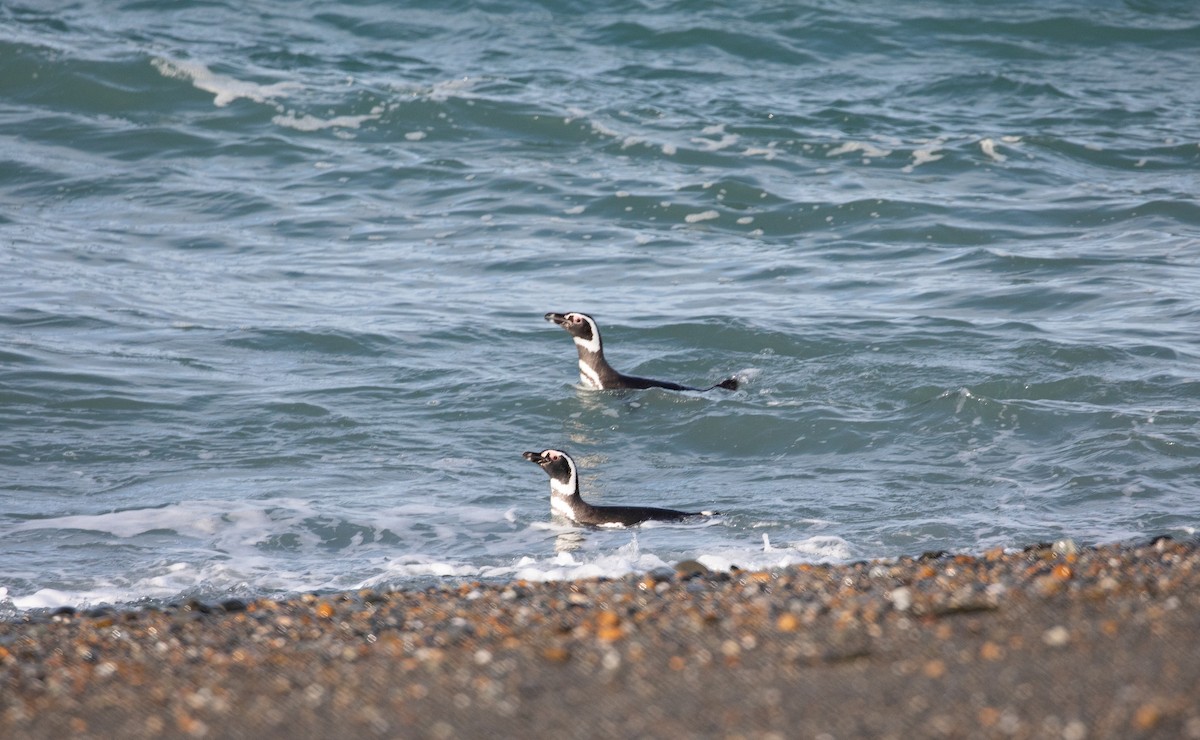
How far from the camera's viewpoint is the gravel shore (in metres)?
3.81

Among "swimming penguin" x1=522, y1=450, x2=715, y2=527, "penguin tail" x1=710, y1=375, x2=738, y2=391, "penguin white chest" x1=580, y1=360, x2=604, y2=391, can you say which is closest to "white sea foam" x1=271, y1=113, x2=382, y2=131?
"penguin white chest" x1=580, y1=360, x2=604, y2=391

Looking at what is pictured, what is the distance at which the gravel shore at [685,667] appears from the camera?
3809 millimetres

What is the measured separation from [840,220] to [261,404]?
26.0 ft

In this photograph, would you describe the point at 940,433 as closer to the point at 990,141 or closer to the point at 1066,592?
the point at 1066,592

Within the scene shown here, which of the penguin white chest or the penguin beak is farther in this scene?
the penguin white chest

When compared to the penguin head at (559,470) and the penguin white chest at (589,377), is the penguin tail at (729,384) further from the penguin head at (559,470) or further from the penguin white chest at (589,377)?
the penguin head at (559,470)

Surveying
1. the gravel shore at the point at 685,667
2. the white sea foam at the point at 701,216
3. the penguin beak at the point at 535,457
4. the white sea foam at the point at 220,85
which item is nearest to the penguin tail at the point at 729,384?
the penguin beak at the point at 535,457

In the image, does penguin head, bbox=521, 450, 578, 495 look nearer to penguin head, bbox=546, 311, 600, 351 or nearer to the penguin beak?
the penguin beak

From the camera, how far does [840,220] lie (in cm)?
1606

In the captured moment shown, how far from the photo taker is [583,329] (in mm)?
11359

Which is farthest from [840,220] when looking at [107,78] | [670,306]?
[107,78]

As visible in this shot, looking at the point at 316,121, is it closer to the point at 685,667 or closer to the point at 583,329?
the point at 583,329

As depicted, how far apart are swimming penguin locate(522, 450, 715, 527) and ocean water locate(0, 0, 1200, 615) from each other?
0.22m

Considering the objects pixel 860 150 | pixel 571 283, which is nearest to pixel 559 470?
pixel 571 283
